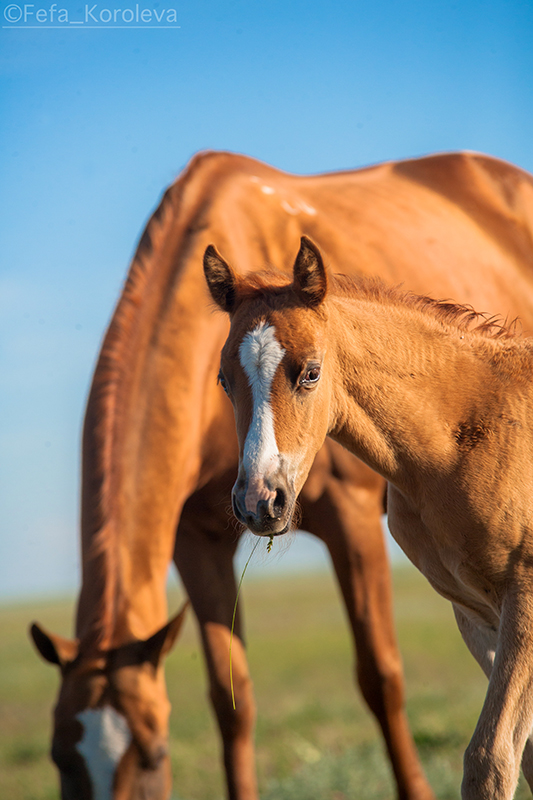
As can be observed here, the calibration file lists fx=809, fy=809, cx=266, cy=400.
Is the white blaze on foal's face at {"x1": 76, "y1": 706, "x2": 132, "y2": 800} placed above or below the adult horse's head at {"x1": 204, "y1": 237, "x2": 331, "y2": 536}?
below

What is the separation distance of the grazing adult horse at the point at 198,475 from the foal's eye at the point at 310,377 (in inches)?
68.7

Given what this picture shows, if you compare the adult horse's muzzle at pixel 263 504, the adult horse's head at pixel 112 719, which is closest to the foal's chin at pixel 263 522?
the adult horse's muzzle at pixel 263 504

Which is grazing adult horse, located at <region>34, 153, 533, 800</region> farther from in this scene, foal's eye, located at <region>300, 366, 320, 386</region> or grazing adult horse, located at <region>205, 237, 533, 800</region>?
foal's eye, located at <region>300, 366, 320, 386</region>

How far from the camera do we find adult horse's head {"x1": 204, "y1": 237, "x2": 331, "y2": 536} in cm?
242

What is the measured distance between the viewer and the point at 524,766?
294 centimetres

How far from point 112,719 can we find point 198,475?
59.4 inches

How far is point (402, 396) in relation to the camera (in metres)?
2.84

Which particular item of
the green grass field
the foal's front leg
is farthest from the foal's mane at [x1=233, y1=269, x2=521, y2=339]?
the green grass field

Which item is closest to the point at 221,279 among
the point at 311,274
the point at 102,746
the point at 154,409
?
the point at 311,274

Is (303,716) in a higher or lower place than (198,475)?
lower

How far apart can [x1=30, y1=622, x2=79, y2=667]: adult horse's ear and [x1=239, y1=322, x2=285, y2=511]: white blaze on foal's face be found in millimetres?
1878

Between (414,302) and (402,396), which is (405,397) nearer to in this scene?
(402,396)

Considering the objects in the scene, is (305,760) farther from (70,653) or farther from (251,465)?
(251,465)

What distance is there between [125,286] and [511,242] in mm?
3100
